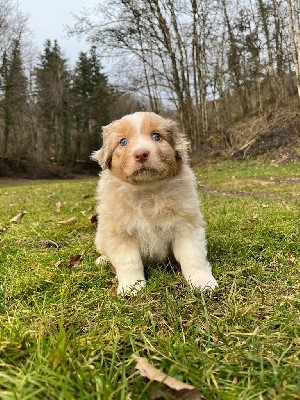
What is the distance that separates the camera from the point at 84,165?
45.1 metres

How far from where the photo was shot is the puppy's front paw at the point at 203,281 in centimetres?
271

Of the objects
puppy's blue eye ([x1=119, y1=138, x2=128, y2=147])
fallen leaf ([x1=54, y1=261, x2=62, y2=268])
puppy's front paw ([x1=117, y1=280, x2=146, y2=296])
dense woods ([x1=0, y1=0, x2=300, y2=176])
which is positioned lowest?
puppy's front paw ([x1=117, y1=280, x2=146, y2=296])

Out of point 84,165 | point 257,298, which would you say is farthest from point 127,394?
point 84,165

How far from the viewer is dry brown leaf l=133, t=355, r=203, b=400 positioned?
149 centimetres

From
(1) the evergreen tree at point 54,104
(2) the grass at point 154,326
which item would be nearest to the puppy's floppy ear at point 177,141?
(2) the grass at point 154,326

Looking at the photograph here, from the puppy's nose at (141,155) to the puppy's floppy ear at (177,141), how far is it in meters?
0.40

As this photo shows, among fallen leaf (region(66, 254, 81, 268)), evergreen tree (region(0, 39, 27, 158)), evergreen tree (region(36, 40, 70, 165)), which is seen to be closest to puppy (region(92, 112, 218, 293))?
fallen leaf (region(66, 254, 81, 268))

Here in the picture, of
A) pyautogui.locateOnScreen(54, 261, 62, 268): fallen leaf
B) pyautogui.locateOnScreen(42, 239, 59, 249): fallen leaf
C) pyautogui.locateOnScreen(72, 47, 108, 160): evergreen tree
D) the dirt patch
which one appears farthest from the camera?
pyautogui.locateOnScreen(72, 47, 108, 160): evergreen tree

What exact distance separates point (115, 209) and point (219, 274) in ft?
3.18

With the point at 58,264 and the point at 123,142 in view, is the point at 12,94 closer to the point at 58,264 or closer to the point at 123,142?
the point at 58,264

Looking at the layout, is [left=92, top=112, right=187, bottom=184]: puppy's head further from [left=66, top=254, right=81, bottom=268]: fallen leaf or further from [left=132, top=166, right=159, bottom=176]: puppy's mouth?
[left=66, top=254, right=81, bottom=268]: fallen leaf

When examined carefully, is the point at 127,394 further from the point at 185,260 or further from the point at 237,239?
the point at 237,239

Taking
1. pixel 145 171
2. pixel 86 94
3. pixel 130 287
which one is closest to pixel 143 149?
pixel 145 171

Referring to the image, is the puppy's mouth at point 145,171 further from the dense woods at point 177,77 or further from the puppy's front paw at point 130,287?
the dense woods at point 177,77
